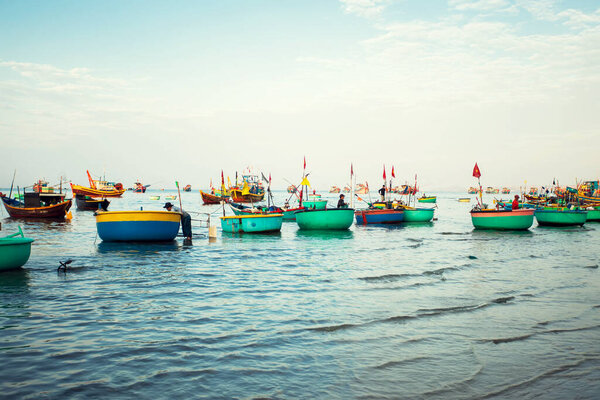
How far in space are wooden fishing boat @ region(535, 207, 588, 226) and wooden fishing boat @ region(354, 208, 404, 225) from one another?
452 inches

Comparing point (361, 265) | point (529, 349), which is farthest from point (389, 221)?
point (529, 349)

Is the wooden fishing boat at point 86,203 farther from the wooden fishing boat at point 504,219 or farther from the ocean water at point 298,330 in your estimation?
the wooden fishing boat at point 504,219

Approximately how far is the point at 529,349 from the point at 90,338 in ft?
24.4

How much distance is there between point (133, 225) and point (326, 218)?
13668mm

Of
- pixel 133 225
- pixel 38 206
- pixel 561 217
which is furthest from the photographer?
pixel 38 206

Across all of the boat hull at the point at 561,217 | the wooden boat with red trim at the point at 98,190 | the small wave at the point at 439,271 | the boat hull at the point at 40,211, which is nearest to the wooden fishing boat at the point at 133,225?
the small wave at the point at 439,271

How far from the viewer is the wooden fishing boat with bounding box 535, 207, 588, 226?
33.5 m

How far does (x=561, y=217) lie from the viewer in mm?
33844

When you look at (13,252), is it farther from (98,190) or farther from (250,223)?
(98,190)

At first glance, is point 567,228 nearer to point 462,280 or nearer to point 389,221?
point 389,221

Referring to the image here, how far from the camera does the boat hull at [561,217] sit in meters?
33.5

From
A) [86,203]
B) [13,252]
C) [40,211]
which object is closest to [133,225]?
[13,252]

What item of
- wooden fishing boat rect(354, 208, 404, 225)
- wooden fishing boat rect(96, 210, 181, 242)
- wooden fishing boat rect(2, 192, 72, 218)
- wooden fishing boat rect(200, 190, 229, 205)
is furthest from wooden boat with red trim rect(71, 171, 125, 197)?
wooden fishing boat rect(96, 210, 181, 242)

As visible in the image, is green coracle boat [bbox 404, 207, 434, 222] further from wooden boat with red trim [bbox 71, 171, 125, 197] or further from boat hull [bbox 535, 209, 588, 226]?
wooden boat with red trim [bbox 71, 171, 125, 197]
